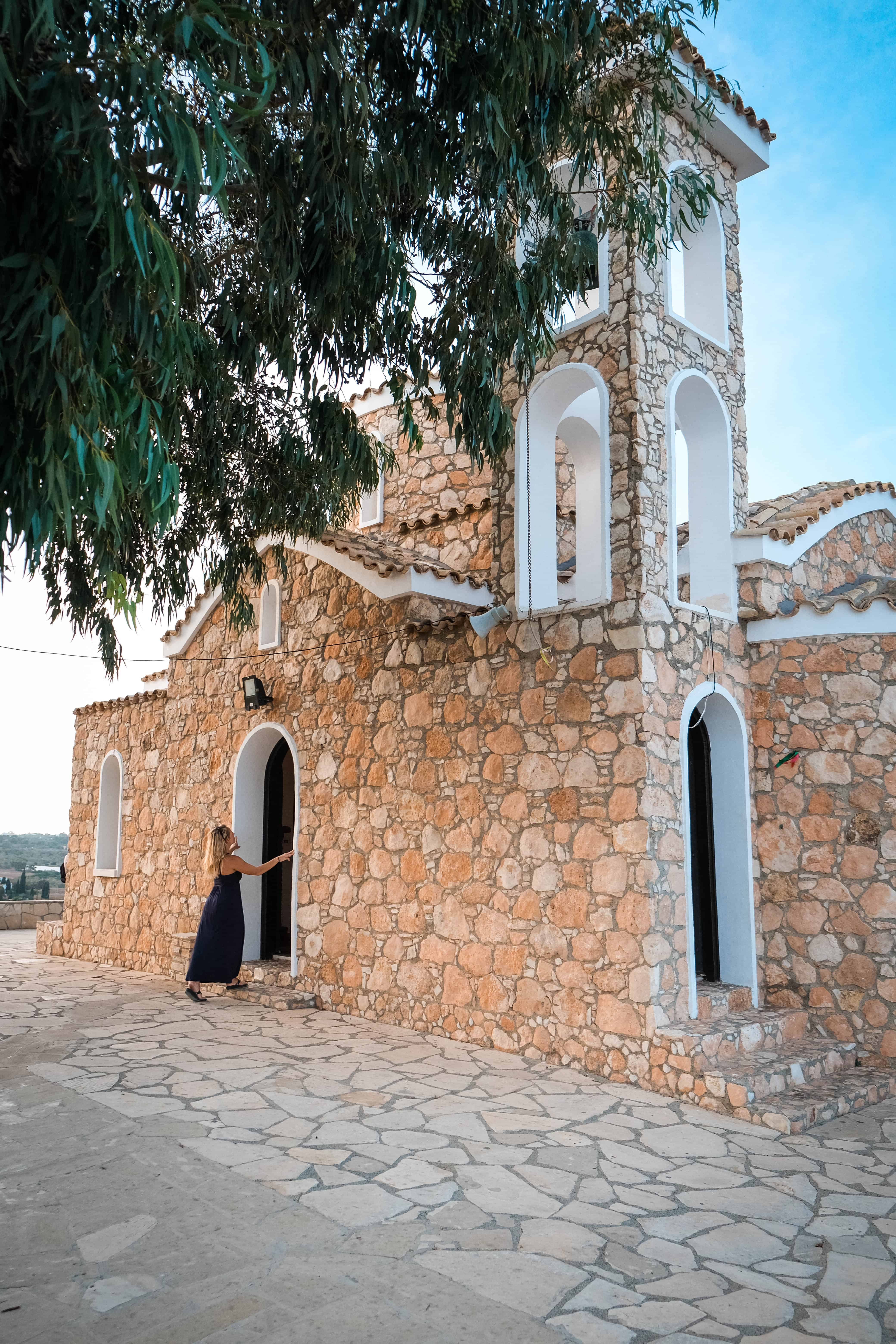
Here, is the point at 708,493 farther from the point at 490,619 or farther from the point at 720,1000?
the point at 720,1000

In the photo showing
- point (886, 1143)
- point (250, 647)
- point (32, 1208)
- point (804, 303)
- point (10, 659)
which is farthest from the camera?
point (804, 303)

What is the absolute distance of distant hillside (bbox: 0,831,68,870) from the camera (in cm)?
4091

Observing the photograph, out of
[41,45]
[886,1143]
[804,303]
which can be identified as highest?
[804,303]

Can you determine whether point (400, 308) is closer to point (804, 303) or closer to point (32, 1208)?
point (32, 1208)

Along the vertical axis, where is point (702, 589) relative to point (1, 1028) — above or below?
above

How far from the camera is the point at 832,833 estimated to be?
7203mm

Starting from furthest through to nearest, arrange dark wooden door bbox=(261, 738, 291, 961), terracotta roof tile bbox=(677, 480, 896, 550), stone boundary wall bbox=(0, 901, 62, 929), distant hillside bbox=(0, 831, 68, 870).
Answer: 1. distant hillside bbox=(0, 831, 68, 870)
2. stone boundary wall bbox=(0, 901, 62, 929)
3. dark wooden door bbox=(261, 738, 291, 961)
4. terracotta roof tile bbox=(677, 480, 896, 550)

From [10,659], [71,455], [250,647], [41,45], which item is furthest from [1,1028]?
[41,45]

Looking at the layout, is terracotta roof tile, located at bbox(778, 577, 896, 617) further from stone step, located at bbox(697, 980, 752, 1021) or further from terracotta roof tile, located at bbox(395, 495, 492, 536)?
terracotta roof tile, located at bbox(395, 495, 492, 536)

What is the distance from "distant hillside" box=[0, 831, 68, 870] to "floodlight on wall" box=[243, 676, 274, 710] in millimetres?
27229

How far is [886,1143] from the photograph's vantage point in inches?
211

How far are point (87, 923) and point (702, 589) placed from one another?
10044mm

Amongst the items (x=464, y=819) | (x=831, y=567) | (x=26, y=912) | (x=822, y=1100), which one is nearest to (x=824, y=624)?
(x=831, y=567)

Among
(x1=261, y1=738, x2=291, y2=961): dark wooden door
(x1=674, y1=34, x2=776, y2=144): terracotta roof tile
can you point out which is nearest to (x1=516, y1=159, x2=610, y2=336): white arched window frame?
(x1=674, y1=34, x2=776, y2=144): terracotta roof tile
